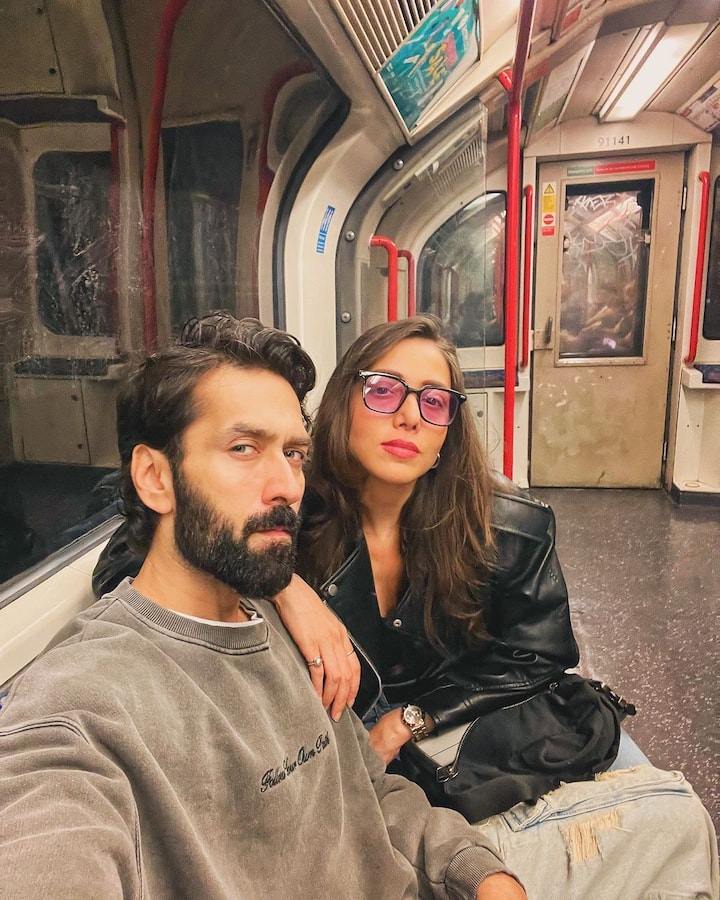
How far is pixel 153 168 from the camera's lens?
155 centimetres

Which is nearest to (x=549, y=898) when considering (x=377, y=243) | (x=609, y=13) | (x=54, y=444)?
(x=54, y=444)

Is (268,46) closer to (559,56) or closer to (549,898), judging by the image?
(549,898)

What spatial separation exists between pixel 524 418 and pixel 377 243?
3.01 m

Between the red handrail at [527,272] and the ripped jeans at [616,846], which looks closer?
the ripped jeans at [616,846]

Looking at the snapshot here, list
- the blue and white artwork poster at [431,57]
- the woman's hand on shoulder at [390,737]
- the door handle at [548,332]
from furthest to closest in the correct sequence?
the door handle at [548,332] < the blue and white artwork poster at [431,57] < the woman's hand on shoulder at [390,737]

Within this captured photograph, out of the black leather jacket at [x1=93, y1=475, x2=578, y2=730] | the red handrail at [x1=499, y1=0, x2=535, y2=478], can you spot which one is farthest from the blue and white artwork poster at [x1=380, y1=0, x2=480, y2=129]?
the black leather jacket at [x1=93, y1=475, x2=578, y2=730]

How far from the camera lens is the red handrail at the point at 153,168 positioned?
54.3 inches

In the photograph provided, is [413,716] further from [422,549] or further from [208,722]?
[208,722]

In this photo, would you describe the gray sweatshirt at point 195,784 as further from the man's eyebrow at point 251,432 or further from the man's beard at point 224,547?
the man's eyebrow at point 251,432

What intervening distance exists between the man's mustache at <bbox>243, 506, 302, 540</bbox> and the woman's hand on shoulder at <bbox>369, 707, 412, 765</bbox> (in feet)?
2.40

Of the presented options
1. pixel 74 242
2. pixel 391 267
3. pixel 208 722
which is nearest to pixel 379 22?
pixel 74 242

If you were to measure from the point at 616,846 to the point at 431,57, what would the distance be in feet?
7.39

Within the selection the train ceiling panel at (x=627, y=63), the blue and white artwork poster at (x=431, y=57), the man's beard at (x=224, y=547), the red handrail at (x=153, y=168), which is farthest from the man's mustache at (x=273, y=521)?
the train ceiling panel at (x=627, y=63)

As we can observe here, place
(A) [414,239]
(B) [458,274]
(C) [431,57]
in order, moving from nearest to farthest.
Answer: (C) [431,57] → (A) [414,239] → (B) [458,274]
